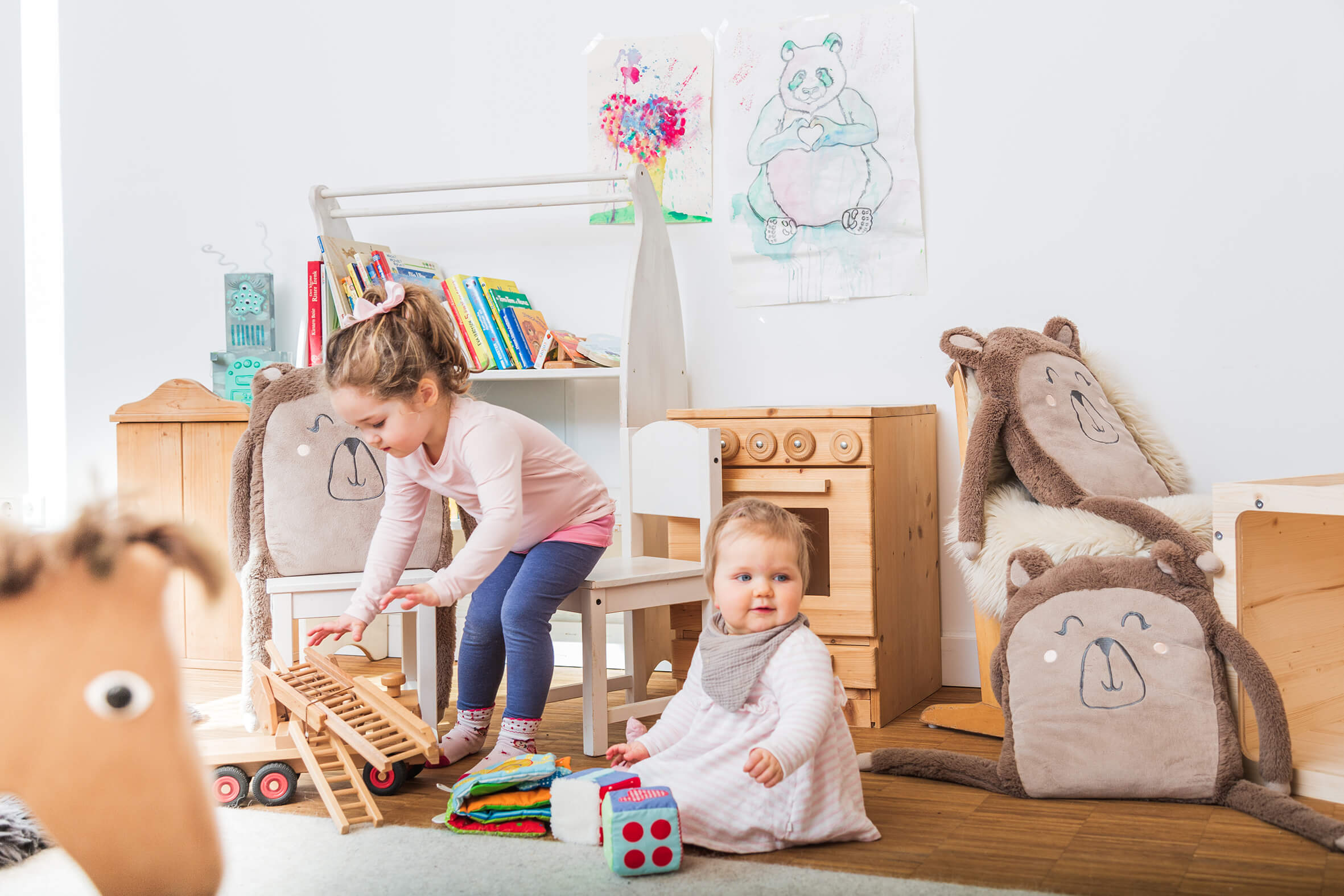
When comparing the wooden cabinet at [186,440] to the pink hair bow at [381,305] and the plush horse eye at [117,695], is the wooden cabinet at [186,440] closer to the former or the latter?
the pink hair bow at [381,305]

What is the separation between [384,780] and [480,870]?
1.08ft

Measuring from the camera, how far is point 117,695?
1.24 feet

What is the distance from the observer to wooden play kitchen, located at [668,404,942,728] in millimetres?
1789

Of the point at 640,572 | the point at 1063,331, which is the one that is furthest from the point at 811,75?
the point at 640,572

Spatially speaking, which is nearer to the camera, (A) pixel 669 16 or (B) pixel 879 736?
(B) pixel 879 736

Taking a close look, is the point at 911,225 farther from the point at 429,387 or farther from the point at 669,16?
the point at 429,387

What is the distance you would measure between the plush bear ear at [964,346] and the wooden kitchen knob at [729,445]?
1.26ft

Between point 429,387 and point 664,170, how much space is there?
1.03 metres

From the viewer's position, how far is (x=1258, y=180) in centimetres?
190

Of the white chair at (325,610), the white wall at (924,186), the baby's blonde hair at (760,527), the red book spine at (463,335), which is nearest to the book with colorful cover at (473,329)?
the red book spine at (463,335)

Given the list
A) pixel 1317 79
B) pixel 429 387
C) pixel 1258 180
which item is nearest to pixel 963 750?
pixel 429 387

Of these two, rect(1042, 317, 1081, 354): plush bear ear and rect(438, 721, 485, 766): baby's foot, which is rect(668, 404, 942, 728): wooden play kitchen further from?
rect(438, 721, 485, 766): baby's foot

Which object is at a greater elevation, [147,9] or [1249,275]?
[147,9]

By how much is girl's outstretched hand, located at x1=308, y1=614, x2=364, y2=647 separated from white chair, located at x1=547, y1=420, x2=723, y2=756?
0.34m
